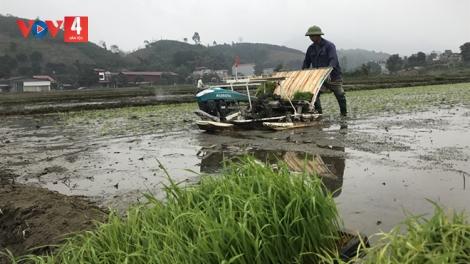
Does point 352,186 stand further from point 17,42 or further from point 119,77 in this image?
point 17,42

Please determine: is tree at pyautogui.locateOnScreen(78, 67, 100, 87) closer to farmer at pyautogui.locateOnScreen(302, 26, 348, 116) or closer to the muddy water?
the muddy water

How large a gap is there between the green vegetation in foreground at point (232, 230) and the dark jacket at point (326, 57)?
753 cm

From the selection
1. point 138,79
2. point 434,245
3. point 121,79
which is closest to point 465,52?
point 138,79

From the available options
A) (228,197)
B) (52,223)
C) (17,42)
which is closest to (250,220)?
(228,197)

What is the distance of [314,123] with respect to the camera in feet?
29.8

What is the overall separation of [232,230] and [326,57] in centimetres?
851

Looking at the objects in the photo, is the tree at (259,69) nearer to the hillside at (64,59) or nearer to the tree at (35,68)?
the hillside at (64,59)

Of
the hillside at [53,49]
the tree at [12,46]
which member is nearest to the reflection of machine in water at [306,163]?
the hillside at [53,49]

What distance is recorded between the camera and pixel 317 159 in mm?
5570

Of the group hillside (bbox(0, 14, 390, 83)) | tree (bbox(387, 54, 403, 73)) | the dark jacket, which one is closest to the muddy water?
the dark jacket

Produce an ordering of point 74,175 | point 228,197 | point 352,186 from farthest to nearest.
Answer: point 74,175, point 352,186, point 228,197

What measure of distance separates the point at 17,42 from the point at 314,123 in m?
86.9

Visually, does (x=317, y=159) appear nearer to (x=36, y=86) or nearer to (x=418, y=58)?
(x=36, y=86)

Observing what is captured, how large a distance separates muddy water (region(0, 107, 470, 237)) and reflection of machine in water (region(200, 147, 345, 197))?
0.02m
